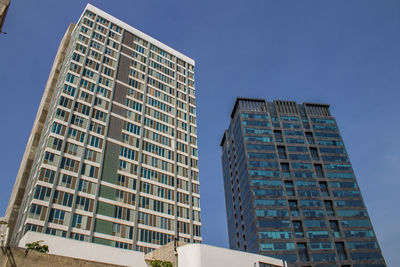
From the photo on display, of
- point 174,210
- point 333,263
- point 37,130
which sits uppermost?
point 37,130

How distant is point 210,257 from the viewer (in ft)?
124

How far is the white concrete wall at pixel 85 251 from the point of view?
134 ft

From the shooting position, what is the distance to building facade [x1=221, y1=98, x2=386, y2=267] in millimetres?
100125

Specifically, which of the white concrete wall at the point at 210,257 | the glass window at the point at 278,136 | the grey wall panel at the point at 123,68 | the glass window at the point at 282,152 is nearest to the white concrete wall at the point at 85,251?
the white concrete wall at the point at 210,257

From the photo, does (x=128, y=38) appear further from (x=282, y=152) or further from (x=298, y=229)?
(x=298, y=229)

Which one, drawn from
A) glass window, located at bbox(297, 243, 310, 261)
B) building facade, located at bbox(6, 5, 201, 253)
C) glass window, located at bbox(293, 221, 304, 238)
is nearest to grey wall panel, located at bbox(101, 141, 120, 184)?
building facade, located at bbox(6, 5, 201, 253)

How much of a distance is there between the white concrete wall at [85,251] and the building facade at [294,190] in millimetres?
62689

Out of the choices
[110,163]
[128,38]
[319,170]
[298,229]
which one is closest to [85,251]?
[110,163]

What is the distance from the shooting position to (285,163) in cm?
11750

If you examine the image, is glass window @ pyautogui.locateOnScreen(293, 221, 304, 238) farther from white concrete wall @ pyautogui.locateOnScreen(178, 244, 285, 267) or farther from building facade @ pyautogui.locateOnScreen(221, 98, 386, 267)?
white concrete wall @ pyautogui.locateOnScreen(178, 244, 285, 267)

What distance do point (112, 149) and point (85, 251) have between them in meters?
26.3

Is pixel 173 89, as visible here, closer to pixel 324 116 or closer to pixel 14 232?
pixel 14 232

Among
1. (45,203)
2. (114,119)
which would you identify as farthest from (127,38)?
(45,203)

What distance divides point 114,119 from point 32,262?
42579 millimetres
